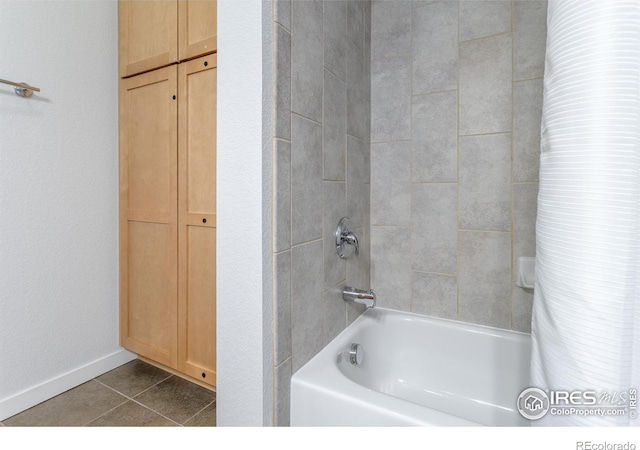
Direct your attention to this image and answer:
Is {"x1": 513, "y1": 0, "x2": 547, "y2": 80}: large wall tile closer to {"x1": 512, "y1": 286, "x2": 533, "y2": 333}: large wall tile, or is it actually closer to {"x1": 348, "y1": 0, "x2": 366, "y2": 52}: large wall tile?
{"x1": 348, "y1": 0, "x2": 366, "y2": 52}: large wall tile

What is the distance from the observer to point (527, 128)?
1241 millimetres

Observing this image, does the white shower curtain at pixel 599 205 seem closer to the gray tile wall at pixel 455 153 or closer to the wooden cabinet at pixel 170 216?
the gray tile wall at pixel 455 153

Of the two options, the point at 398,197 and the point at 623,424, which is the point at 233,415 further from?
the point at 398,197

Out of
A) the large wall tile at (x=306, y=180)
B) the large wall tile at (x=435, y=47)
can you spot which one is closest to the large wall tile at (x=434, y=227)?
the large wall tile at (x=435, y=47)

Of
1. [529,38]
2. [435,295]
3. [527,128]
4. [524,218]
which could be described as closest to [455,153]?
[527,128]

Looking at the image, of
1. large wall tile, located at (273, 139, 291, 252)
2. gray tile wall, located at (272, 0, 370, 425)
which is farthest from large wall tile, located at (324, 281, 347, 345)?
large wall tile, located at (273, 139, 291, 252)

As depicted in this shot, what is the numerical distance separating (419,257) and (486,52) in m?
0.90

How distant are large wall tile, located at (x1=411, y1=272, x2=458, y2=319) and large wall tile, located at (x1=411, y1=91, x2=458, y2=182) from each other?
0.45 metres

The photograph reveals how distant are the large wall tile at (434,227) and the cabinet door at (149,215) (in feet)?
3.78

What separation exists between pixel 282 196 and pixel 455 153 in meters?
0.89

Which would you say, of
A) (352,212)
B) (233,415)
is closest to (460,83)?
(352,212)

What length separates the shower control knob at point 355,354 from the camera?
123cm

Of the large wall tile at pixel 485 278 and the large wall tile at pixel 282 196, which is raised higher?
the large wall tile at pixel 282 196

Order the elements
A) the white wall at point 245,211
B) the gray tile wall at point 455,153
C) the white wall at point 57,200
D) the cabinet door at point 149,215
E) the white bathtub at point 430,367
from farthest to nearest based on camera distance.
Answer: the cabinet door at point 149,215 → the white wall at point 57,200 → the gray tile wall at point 455,153 → the white bathtub at point 430,367 → the white wall at point 245,211
